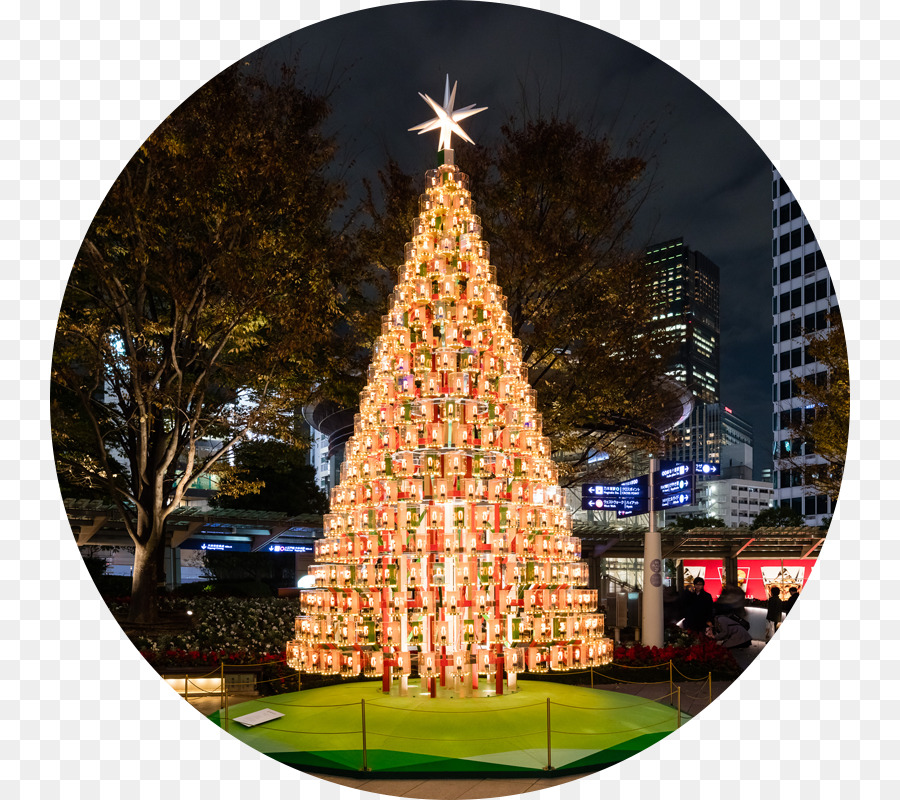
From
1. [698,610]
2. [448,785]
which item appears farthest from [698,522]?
[448,785]

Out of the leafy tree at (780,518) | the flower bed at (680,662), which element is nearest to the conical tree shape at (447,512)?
the flower bed at (680,662)

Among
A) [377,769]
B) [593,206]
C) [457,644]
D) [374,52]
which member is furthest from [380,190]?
[377,769]

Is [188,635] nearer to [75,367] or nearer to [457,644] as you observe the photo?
[75,367]

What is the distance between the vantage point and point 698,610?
12.3 meters

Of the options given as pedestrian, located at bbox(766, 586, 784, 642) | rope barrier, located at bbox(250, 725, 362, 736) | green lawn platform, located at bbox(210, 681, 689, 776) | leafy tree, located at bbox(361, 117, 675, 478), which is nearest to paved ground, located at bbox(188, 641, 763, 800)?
green lawn platform, located at bbox(210, 681, 689, 776)

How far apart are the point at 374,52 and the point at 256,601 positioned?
33.1ft

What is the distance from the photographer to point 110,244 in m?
9.09

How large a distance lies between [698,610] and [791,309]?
526 cm

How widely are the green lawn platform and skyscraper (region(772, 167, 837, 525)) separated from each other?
19.4 feet

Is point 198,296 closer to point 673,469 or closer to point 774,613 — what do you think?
point 673,469

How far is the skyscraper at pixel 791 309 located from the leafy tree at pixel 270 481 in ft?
26.4

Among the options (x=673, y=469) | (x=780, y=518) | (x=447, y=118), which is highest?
(x=447, y=118)

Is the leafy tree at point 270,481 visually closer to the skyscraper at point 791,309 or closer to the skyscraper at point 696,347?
the skyscraper at point 696,347

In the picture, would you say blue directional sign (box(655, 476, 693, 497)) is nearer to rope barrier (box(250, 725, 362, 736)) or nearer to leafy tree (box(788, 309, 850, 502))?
leafy tree (box(788, 309, 850, 502))
